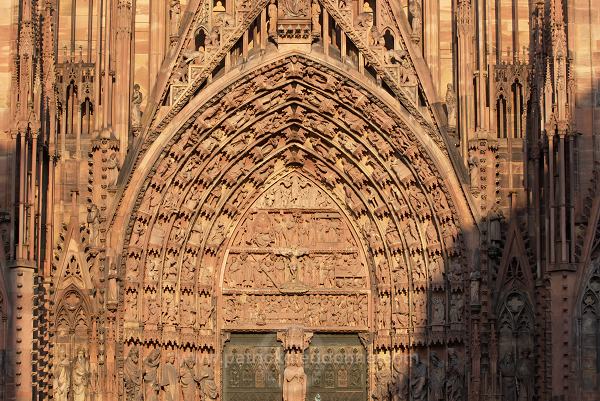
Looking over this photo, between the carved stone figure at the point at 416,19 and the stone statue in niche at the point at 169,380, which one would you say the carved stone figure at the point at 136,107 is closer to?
the stone statue in niche at the point at 169,380

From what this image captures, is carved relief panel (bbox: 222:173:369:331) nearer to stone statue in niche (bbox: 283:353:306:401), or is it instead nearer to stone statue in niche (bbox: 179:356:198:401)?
stone statue in niche (bbox: 283:353:306:401)

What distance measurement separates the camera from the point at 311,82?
27.2 m

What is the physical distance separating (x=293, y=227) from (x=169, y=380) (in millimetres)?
3639

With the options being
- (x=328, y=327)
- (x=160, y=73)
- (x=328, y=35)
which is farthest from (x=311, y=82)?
(x=328, y=327)

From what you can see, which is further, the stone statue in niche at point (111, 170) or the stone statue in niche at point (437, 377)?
the stone statue in niche at point (437, 377)

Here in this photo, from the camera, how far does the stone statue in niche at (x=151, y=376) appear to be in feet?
87.2

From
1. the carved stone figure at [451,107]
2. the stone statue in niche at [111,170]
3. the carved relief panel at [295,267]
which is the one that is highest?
the carved stone figure at [451,107]

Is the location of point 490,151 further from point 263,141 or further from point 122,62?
point 122,62

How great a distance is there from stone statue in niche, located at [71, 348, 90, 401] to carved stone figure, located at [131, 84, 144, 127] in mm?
4115

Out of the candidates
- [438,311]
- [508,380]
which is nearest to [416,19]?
[438,311]

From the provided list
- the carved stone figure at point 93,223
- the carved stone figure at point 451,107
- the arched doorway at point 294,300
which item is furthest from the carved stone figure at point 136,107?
the carved stone figure at point 451,107

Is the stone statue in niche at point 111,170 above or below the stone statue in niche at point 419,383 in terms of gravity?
above

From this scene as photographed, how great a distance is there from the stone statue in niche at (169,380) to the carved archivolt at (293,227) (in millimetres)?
346

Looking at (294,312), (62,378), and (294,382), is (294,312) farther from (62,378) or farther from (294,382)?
(62,378)
